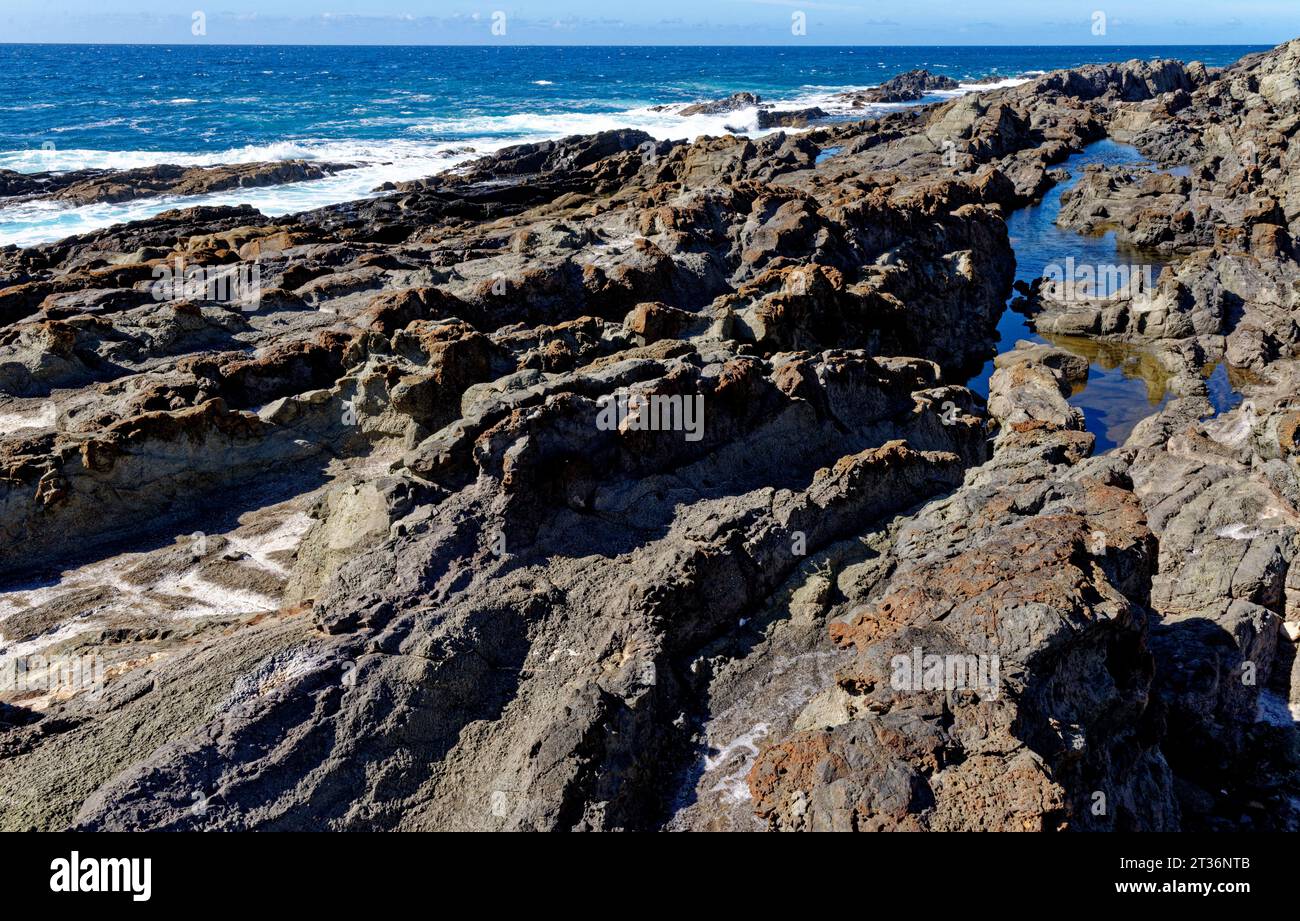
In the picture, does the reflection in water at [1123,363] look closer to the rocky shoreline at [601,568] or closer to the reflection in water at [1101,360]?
the reflection in water at [1101,360]

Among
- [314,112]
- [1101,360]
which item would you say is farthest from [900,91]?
[1101,360]

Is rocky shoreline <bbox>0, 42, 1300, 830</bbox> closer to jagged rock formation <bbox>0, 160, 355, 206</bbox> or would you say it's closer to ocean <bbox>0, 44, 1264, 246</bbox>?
jagged rock formation <bbox>0, 160, 355, 206</bbox>

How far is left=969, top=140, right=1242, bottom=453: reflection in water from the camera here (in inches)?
987

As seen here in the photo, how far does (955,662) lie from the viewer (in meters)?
8.37

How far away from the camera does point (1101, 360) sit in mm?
29031

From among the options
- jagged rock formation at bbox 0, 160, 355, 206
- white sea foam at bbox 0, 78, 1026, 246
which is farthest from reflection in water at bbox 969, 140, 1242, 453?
jagged rock formation at bbox 0, 160, 355, 206

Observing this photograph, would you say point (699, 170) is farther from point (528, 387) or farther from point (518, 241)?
point (528, 387)

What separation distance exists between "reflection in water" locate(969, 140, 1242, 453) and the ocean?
3594 centimetres

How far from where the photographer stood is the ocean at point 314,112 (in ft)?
178

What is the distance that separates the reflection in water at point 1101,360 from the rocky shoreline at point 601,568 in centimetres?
309

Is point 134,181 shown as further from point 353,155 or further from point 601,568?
point 601,568

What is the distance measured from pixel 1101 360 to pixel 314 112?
82.0m
